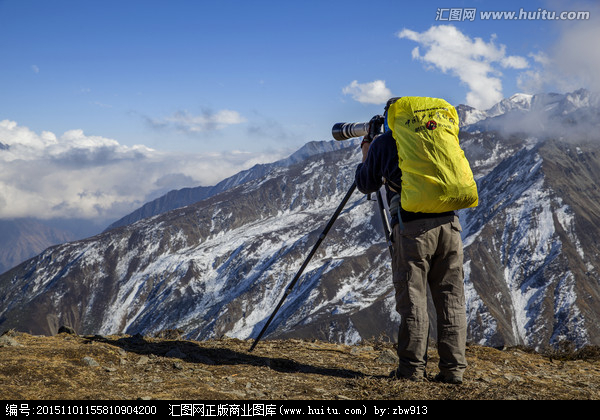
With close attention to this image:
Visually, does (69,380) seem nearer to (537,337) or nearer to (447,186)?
(447,186)

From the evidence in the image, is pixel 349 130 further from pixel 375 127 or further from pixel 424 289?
pixel 424 289

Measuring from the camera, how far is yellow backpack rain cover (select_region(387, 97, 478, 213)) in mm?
6312

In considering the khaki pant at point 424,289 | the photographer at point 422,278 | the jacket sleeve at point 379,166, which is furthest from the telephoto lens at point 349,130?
the khaki pant at point 424,289

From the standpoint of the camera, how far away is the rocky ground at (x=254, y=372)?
5773mm

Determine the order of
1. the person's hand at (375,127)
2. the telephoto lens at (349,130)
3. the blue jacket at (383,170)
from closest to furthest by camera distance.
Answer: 1. the blue jacket at (383,170)
2. the person's hand at (375,127)
3. the telephoto lens at (349,130)

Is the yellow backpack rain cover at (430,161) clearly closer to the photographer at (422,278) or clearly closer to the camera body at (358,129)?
the photographer at (422,278)

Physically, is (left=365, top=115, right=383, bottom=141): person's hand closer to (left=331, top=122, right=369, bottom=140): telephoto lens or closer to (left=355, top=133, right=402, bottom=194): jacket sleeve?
(left=331, top=122, right=369, bottom=140): telephoto lens

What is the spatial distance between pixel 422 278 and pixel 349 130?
10.0ft

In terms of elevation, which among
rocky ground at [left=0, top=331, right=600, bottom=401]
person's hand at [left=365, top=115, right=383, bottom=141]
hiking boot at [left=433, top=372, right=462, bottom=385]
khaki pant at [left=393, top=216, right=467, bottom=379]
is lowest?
rocky ground at [left=0, top=331, right=600, bottom=401]

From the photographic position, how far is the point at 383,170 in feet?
22.8

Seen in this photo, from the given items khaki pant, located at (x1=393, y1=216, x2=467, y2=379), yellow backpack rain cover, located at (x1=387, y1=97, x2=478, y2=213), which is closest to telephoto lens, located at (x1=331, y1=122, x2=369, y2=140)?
yellow backpack rain cover, located at (x1=387, y1=97, x2=478, y2=213)

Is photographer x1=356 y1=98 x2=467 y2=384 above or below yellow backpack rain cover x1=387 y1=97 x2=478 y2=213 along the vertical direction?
below

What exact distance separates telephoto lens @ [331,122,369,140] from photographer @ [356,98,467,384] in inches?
41.6

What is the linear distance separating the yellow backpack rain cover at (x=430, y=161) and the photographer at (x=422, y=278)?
0.26 m
